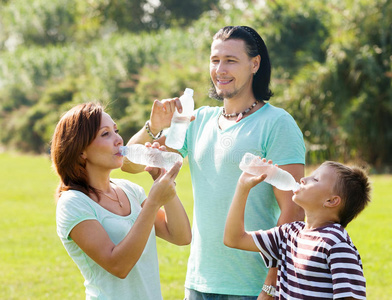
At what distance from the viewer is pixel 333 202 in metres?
3.04

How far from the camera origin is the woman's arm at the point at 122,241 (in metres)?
2.91

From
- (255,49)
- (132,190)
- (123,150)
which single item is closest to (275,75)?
(255,49)

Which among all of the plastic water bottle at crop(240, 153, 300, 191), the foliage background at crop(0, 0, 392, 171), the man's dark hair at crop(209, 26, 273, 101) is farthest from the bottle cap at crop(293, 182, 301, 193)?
the foliage background at crop(0, 0, 392, 171)

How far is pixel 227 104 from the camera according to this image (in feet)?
12.1

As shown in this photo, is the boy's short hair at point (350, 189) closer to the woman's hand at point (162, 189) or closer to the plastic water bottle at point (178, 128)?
the woman's hand at point (162, 189)

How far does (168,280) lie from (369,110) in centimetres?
1098

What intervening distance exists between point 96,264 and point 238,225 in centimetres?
75

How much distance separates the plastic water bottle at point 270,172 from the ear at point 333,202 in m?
0.17

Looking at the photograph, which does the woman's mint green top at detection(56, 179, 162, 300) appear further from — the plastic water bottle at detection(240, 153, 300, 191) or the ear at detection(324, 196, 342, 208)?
the ear at detection(324, 196, 342, 208)

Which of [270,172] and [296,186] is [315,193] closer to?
[296,186]

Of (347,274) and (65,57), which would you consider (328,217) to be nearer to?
(347,274)

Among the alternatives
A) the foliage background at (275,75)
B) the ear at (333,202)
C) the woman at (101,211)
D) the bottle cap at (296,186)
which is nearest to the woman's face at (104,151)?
the woman at (101,211)

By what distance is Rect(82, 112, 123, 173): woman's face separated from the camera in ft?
10.4

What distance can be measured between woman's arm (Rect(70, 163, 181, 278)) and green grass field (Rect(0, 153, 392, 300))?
12.9ft
